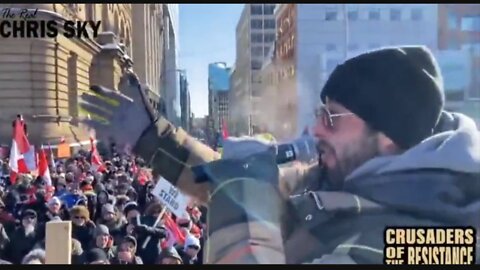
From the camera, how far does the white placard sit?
4.53m

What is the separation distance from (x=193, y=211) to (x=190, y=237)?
16 centimetres

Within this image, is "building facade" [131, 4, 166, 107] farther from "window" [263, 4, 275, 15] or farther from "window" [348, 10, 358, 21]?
"window" [348, 10, 358, 21]

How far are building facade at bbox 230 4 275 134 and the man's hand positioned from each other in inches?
20.4

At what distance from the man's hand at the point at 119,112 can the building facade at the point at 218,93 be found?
0.36 meters

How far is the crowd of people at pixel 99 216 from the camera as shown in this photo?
4516mm

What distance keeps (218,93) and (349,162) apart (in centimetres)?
90

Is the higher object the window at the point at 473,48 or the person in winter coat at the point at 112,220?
the window at the point at 473,48

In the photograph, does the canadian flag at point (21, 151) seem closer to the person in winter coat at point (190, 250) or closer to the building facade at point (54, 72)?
the building facade at point (54, 72)

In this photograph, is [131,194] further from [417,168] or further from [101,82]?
[417,168]

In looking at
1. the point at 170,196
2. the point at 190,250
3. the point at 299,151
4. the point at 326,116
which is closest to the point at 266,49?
the point at 326,116

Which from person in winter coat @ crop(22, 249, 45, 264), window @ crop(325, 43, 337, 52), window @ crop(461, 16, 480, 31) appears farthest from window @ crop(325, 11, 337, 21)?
person in winter coat @ crop(22, 249, 45, 264)

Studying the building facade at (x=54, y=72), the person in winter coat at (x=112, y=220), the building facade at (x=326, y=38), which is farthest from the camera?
the person in winter coat at (x=112, y=220)

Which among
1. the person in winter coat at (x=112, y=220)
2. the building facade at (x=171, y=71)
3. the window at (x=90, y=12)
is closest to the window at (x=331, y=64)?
the building facade at (x=171, y=71)

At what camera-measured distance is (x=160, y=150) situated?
14.9 ft
